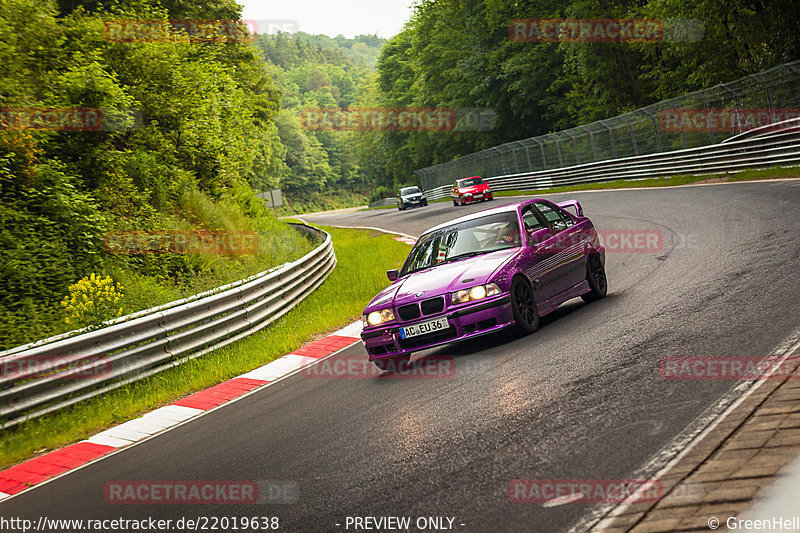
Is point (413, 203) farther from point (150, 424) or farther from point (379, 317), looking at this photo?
point (150, 424)

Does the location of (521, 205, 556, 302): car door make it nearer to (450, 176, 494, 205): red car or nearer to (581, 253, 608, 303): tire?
(581, 253, 608, 303): tire

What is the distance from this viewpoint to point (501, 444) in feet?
15.7

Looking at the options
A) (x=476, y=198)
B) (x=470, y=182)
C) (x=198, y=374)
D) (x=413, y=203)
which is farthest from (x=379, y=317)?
(x=413, y=203)

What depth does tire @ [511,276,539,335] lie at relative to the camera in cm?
785

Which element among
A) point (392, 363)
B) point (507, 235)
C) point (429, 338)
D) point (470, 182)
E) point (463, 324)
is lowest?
point (392, 363)

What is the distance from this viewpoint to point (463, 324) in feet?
25.1

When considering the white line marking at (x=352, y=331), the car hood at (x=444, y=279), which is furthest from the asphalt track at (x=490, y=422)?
the white line marking at (x=352, y=331)

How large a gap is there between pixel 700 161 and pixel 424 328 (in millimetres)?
21633

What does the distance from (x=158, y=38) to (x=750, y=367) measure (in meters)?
18.2

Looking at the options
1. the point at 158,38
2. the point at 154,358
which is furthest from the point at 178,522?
the point at 158,38

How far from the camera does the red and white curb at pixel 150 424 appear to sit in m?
6.70

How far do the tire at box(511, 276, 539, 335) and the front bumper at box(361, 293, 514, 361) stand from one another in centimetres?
14

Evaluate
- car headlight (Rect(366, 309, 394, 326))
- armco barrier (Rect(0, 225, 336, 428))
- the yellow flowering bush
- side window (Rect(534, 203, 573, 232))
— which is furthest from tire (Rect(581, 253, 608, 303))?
the yellow flowering bush

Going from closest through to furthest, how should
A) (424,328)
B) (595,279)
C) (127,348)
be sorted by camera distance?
(424,328)
(127,348)
(595,279)
